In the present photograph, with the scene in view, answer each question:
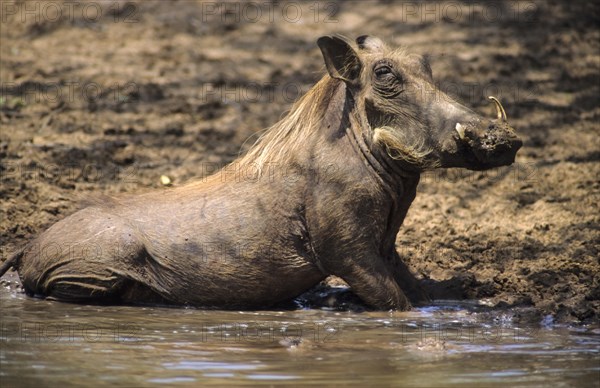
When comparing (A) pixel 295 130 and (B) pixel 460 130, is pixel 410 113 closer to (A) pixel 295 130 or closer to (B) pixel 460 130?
(B) pixel 460 130

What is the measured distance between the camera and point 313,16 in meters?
13.4

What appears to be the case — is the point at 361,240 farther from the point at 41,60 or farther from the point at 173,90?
the point at 41,60

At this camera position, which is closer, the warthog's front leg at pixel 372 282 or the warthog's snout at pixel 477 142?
the warthog's snout at pixel 477 142

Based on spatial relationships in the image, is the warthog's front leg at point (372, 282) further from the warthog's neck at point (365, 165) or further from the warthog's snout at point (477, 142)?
the warthog's snout at point (477, 142)

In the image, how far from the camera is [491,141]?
716cm

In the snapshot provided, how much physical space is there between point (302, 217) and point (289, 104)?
417 cm

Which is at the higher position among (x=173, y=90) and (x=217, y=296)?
(x=173, y=90)

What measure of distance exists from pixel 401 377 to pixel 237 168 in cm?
256

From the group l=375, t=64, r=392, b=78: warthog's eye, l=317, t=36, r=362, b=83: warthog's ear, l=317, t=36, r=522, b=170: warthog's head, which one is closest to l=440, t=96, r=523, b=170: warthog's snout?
l=317, t=36, r=522, b=170: warthog's head

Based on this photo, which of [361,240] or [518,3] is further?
[518,3]

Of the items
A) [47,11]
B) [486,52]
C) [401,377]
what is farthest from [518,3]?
[401,377]

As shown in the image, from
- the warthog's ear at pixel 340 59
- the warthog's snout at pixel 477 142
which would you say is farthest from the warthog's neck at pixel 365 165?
the warthog's snout at pixel 477 142

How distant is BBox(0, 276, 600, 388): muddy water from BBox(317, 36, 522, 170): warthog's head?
0.97m

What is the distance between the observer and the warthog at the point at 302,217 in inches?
292
